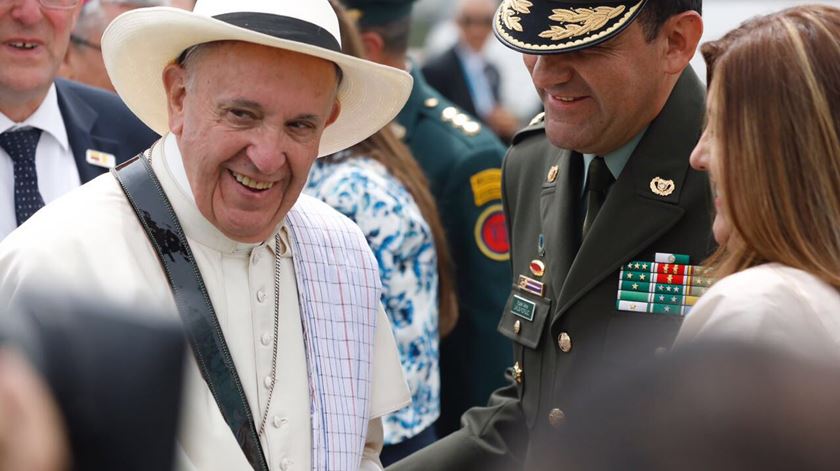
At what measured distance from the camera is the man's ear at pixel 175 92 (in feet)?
9.31

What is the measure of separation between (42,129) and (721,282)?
249 centimetres

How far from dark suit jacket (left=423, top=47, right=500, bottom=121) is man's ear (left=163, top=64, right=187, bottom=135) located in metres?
6.03

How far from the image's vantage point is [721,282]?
2.18 m

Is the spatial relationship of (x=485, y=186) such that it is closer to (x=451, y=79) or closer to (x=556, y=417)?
(x=556, y=417)

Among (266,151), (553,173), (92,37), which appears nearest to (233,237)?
(266,151)

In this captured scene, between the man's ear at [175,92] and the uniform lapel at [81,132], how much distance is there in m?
1.16

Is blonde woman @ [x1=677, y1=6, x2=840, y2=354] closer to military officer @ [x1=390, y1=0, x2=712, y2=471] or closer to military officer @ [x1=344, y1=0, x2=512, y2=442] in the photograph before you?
military officer @ [x1=390, y1=0, x2=712, y2=471]

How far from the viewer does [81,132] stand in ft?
13.1

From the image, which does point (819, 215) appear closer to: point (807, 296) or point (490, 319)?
point (807, 296)

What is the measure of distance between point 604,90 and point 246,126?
0.95 metres

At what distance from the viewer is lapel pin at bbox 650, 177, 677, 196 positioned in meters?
3.13

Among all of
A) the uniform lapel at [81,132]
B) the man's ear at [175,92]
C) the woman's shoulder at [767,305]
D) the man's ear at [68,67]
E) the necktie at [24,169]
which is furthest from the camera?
the man's ear at [68,67]

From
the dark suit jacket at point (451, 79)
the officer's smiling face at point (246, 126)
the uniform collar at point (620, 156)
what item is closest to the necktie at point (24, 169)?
the officer's smiling face at point (246, 126)

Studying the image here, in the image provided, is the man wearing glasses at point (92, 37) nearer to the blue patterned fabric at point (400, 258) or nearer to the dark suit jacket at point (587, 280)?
the blue patterned fabric at point (400, 258)
